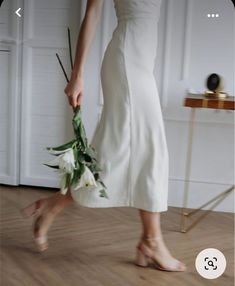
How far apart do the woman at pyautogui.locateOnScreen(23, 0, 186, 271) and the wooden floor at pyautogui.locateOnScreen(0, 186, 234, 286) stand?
9 cm

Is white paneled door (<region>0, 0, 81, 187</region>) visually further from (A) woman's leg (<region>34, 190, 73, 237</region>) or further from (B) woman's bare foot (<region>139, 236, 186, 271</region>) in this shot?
(B) woman's bare foot (<region>139, 236, 186, 271</region>)

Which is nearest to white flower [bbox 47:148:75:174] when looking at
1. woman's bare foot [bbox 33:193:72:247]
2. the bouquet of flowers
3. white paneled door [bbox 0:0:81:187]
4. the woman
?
the bouquet of flowers

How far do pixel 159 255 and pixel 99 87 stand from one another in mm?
701

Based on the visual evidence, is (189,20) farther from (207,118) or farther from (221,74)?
(207,118)

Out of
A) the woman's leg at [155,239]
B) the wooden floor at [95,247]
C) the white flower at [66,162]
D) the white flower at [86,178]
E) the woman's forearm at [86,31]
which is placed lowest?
the wooden floor at [95,247]

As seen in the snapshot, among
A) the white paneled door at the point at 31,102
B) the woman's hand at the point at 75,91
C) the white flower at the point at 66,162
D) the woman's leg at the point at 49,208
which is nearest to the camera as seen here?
the white flower at the point at 66,162

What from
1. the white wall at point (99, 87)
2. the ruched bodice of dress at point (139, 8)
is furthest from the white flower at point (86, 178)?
the white wall at point (99, 87)

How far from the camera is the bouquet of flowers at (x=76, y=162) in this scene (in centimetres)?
92

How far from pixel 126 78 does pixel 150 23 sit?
0.13 meters

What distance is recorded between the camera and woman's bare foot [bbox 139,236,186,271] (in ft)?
3.62

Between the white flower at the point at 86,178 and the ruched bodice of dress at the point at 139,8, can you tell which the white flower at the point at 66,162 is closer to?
the white flower at the point at 86,178

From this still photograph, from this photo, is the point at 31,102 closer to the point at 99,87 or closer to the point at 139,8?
the point at 99,87

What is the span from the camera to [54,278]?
3.41ft

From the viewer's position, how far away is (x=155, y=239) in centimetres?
111
